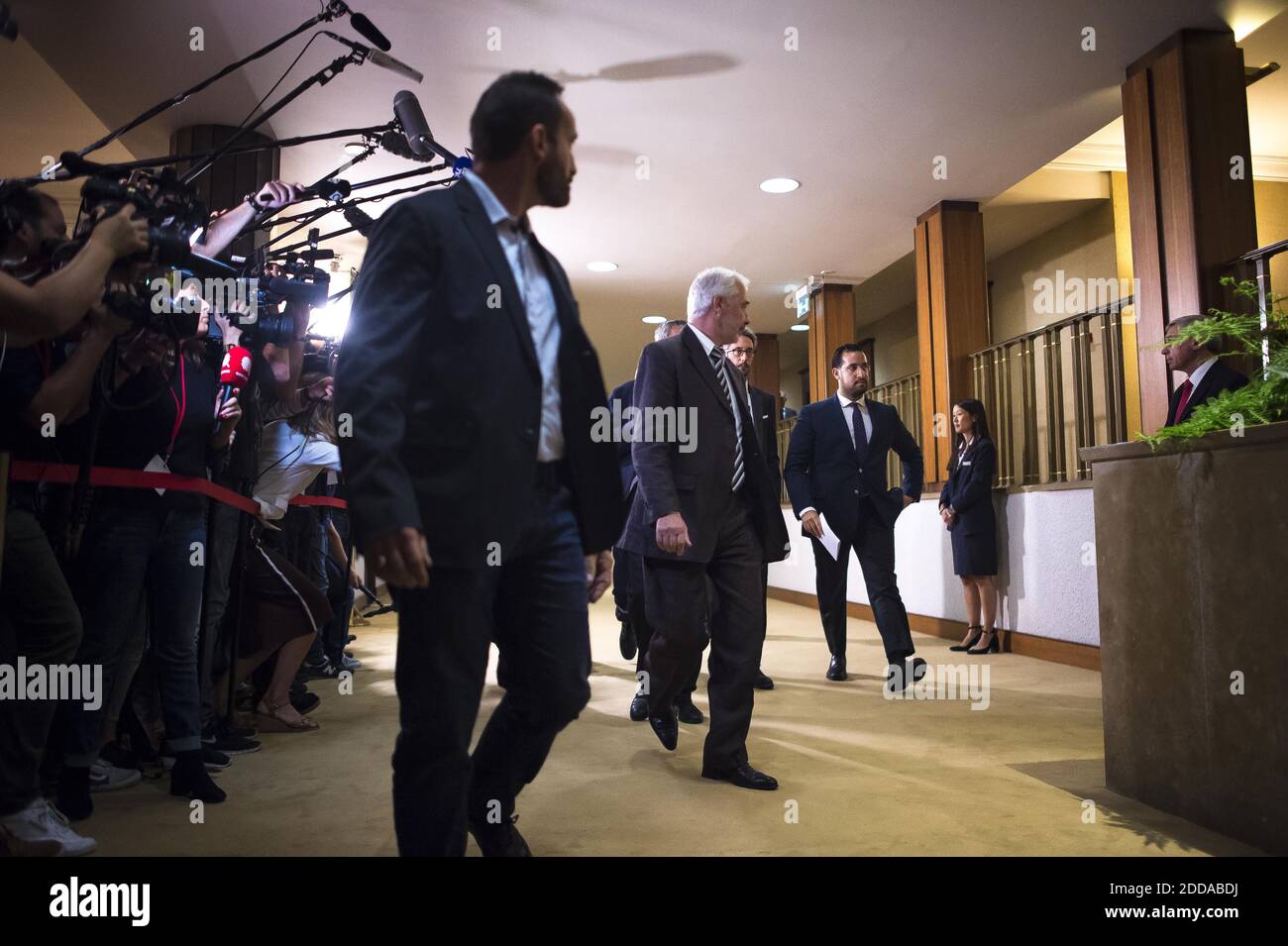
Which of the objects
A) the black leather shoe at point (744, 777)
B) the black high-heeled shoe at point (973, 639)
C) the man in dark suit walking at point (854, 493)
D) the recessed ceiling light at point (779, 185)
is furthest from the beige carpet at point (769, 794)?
the recessed ceiling light at point (779, 185)

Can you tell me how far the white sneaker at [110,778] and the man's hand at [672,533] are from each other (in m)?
1.61

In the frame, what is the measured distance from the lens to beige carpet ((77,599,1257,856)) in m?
1.98

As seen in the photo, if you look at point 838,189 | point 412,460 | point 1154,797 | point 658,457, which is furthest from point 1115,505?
point 838,189

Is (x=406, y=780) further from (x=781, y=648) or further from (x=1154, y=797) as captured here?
(x=781, y=648)

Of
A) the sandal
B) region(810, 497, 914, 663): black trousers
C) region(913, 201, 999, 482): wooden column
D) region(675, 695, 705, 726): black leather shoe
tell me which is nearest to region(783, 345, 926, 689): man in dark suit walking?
region(810, 497, 914, 663): black trousers

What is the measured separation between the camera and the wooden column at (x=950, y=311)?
677 centimetres

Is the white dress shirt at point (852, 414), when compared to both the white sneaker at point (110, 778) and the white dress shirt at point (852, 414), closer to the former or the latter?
the white dress shirt at point (852, 414)

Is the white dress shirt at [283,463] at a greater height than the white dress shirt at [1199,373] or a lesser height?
lesser

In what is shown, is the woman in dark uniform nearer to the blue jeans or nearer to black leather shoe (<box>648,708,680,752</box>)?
black leather shoe (<box>648,708,680,752</box>)

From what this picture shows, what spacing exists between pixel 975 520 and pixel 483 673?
463cm

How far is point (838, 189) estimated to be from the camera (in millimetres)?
6527

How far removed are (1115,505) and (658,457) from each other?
4.04 feet

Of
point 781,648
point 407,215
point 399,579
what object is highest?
point 407,215

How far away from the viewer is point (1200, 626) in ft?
6.87
